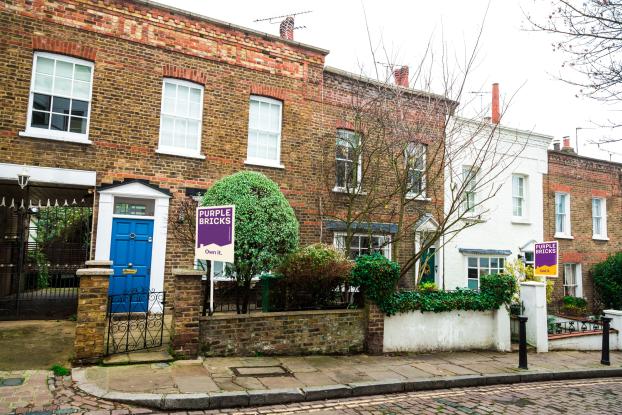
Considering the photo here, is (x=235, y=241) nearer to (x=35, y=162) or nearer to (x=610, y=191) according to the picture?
(x=35, y=162)

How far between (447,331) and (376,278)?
239 cm

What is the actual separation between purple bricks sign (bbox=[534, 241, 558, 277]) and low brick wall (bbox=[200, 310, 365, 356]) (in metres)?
5.19

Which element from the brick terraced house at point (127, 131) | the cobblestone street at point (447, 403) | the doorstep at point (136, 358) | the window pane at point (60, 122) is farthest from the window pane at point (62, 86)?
the cobblestone street at point (447, 403)

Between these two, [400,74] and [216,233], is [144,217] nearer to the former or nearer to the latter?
[216,233]

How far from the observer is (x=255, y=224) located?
7.99 metres

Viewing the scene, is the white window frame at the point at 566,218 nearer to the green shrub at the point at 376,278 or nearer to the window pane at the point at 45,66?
the green shrub at the point at 376,278

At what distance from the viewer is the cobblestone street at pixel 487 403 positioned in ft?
19.0

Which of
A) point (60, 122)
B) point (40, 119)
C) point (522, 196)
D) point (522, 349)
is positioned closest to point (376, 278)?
point (522, 349)

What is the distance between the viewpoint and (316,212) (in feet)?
42.8

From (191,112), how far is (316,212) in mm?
4622

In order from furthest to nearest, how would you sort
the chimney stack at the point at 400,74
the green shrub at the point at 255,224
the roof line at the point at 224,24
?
the roof line at the point at 224,24, the chimney stack at the point at 400,74, the green shrub at the point at 255,224

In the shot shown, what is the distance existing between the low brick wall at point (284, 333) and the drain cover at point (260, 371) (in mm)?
642

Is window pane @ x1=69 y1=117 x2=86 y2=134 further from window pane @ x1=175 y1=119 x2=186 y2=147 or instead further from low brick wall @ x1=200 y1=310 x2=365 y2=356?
low brick wall @ x1=200 y1=310 x2=365 y2=356

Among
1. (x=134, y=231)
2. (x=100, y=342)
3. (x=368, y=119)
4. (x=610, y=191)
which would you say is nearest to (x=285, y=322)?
(x=100, y=342)
